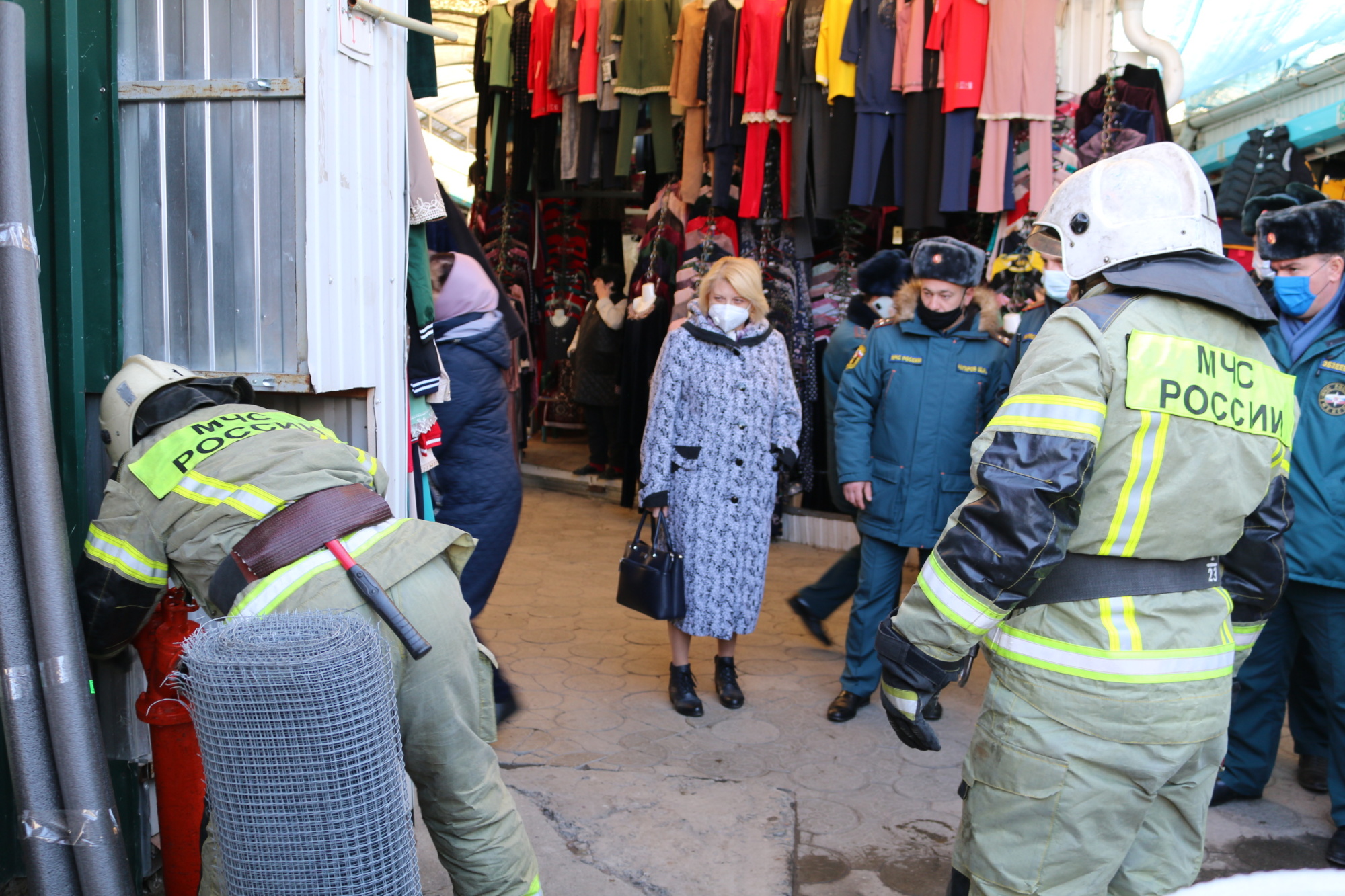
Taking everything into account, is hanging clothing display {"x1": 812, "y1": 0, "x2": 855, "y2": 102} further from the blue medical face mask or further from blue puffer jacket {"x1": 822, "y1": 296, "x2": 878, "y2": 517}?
the blue medical face mask

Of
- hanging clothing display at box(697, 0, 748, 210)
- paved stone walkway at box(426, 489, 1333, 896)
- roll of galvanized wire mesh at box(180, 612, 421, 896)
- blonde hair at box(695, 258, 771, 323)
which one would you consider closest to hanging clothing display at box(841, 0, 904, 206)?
hanging clothing display at box(697, 0, 748, 210)

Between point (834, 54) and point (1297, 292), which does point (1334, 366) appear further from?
point (834, 54)

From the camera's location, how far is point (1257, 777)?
3445mm

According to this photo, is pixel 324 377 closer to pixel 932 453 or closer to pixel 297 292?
pixel 297 292

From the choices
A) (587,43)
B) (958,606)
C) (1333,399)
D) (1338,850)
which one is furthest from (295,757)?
(587,43)

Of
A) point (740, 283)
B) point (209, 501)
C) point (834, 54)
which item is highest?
point (834, 54)

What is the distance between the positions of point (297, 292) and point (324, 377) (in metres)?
0.22

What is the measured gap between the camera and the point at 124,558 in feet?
6.69

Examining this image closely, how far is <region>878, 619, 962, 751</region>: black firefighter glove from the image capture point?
75.4 inches

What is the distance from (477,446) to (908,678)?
2.09 meters

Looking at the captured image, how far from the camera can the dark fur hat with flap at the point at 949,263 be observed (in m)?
3.91

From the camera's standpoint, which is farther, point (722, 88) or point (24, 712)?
point (722, 88)

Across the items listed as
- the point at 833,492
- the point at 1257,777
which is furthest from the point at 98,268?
the point at 1257,777

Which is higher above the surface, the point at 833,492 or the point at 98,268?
the point at 98,268
